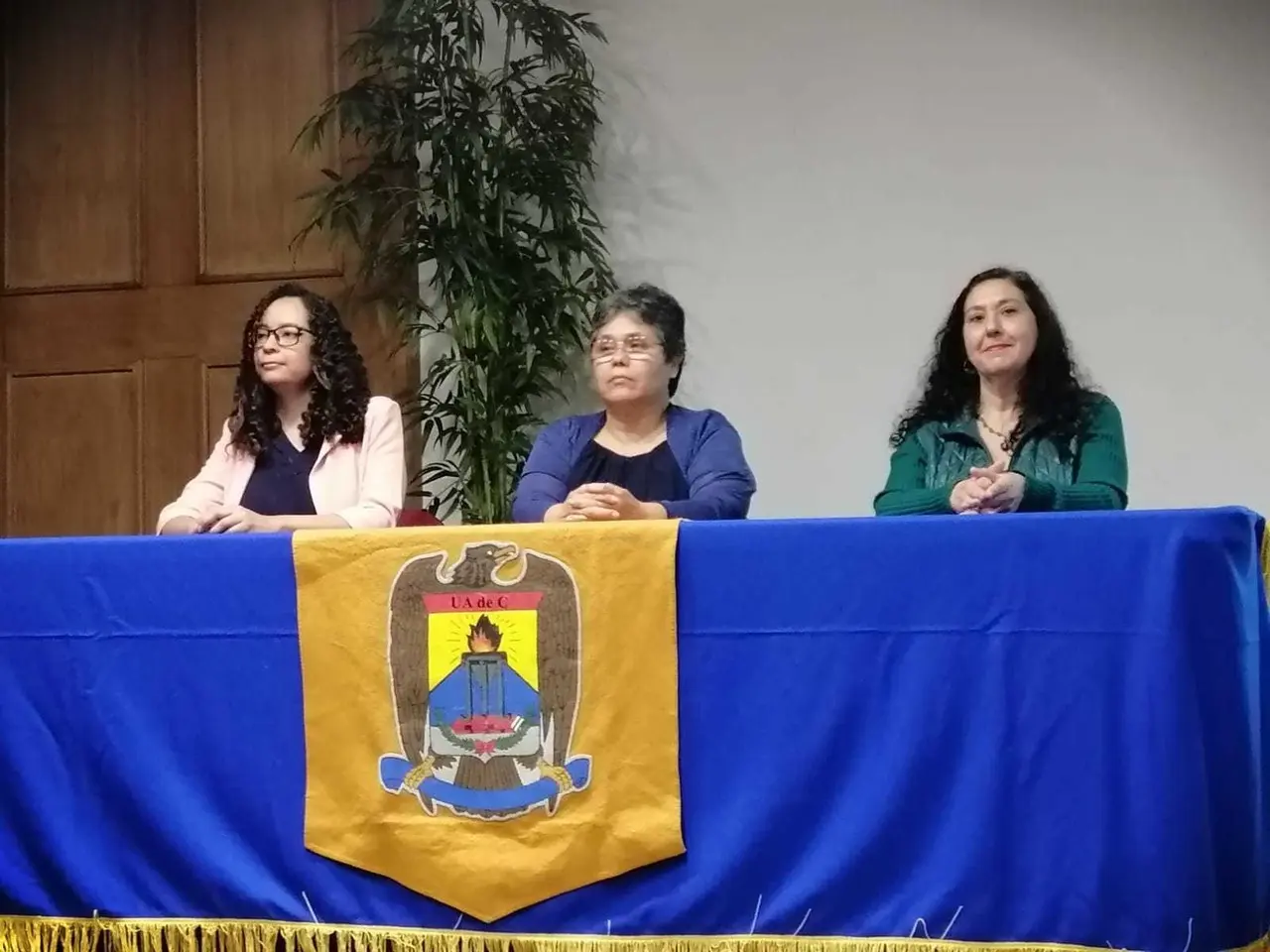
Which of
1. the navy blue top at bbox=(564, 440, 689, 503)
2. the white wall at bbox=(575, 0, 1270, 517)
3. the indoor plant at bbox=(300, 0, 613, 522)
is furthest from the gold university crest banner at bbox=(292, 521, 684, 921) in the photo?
the white wall at bbox=(575, 0, 1270, 517)

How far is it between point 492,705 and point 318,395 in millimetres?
993

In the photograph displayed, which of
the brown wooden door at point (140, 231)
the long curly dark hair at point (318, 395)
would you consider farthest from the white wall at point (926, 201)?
the long curly dark hair at point (318, 395)

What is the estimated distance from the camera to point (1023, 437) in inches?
82.6

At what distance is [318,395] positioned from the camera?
2328mm

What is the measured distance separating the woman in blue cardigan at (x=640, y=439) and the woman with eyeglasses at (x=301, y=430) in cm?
29

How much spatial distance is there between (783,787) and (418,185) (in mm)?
2244

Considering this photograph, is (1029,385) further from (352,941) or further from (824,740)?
(352,941)

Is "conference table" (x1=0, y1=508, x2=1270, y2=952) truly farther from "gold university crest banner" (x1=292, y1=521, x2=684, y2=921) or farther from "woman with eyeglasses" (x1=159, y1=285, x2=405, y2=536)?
"woman with eyeglasses" (x1=159, y1=285, x2=405, y2=536)

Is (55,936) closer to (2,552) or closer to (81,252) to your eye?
(2,552)

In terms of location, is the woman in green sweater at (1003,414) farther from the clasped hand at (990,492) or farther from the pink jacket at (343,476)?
the pink jacket at (343,476)

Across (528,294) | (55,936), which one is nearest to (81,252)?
(528,294)

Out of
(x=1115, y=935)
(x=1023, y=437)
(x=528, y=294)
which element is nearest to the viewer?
(x=1115, y=935)

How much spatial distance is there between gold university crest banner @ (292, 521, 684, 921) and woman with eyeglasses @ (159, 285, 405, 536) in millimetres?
652

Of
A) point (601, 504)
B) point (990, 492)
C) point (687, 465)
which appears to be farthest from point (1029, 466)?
point (601, 504)
